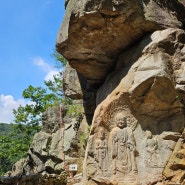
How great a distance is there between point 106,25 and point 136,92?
1661 millimetres

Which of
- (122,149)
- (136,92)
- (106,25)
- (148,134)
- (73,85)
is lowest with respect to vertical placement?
(122,149)

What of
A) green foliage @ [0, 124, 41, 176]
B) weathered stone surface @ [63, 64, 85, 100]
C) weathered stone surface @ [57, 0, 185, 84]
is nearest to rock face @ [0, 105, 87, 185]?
weathered stone surface @ [63, 64, 85, 100]

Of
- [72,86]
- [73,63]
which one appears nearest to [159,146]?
[73,63]

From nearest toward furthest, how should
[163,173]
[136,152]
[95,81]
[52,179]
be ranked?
[163,173]
[136,152]
[95,81]
[52,179]

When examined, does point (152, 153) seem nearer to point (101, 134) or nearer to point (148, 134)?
point (148, 134)

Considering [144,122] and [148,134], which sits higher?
[144,122]

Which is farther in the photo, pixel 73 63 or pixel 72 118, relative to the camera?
pixel 72 118

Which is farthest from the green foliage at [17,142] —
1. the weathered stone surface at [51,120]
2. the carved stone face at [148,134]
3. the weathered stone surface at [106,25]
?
the carved stone face at [148,134]

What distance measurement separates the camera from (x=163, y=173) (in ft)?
18.8

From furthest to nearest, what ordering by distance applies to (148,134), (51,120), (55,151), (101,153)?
1. (51,120)
2. (55,151)
3. (101,153)
4. (148,134)

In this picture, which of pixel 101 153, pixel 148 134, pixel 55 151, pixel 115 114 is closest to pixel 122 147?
pixel 101 153

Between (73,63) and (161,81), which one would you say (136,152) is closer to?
(161,81)

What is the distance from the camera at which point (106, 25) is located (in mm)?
6230

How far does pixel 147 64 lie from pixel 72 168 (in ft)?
13.6
